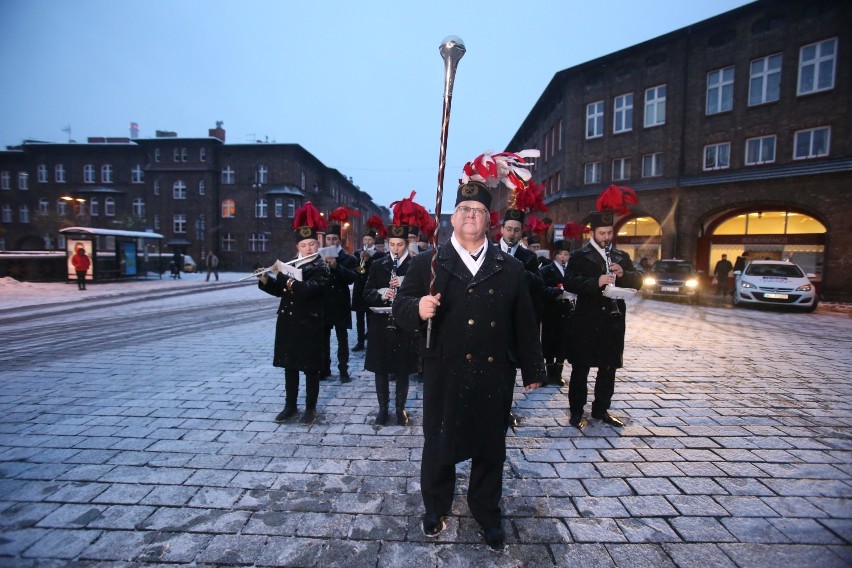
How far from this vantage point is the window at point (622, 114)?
24969mm

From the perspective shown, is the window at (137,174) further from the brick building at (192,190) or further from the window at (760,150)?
Answer: the window at (760,150)

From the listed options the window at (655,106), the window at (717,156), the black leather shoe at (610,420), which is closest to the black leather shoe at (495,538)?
the black leather shoe at (610,420)

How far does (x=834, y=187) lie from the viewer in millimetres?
18219

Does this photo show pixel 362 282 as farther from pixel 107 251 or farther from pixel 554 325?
pixel 107 251

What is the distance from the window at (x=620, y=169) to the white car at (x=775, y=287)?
1143 centimetres

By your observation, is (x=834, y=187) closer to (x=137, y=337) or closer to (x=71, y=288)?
(x=137, y=337)

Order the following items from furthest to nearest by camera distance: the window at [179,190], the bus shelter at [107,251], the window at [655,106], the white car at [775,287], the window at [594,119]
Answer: the window at [179,190] < the window at [594,119] < the window at [655,106] < the bus shelter at [107,251] < the white car at [775,287]

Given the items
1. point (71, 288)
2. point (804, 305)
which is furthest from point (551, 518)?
point (71, 288)

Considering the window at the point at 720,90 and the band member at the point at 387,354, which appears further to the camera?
the window at the point at 720,90

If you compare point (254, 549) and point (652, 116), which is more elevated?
point (652, 116)

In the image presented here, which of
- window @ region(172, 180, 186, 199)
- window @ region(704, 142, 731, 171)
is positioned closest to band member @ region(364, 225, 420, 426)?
window @ region(704, 142, 731, 171)

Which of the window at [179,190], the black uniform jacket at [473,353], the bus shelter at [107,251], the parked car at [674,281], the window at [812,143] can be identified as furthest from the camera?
the window at [179,190]

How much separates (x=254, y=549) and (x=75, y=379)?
5.36m

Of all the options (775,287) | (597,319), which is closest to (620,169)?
(775,287)
